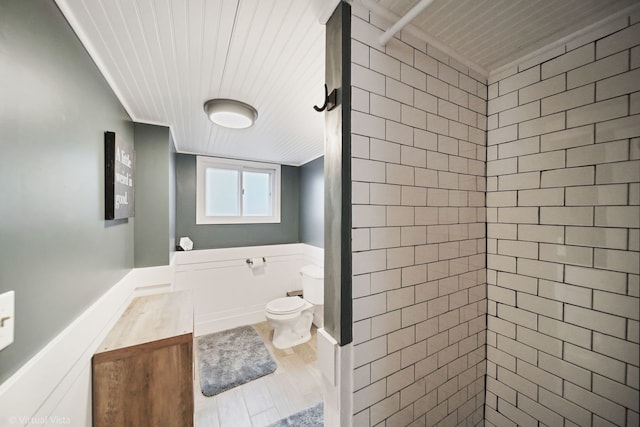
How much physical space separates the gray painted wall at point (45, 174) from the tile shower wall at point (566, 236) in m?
1.85

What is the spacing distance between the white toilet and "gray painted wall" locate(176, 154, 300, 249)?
836 millimetres

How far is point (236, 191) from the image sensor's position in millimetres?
3080

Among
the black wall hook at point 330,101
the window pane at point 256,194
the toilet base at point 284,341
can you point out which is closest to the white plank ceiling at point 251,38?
the black wall hook at point 330,101

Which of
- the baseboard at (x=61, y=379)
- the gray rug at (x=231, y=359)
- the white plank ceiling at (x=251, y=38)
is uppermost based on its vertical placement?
the white plank ceiling at (x=251, y=38)

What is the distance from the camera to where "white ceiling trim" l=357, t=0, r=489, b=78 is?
2.75 feet

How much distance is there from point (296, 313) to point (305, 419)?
36.3 inches

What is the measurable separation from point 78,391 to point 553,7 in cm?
234

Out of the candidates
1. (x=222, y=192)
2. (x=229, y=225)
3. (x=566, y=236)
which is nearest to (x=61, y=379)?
(x=566, y=236)

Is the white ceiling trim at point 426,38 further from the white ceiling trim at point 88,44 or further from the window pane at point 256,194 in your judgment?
the window pane at point 256,194

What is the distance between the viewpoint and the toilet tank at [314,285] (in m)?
2.53

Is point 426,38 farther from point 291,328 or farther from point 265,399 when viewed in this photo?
point 291,328

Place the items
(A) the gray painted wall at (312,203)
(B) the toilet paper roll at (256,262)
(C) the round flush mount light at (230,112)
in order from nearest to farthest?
1. (C) the round flush mount light at (230,112)
2. (A) the gray painted wall at (312,203)
3. (B) the toilet paper roll at (256,262)

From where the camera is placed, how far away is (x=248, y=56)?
107cm

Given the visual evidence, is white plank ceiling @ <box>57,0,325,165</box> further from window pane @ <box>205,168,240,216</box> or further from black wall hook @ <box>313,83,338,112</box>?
window pane @ <box>205,168,240,216</box>
